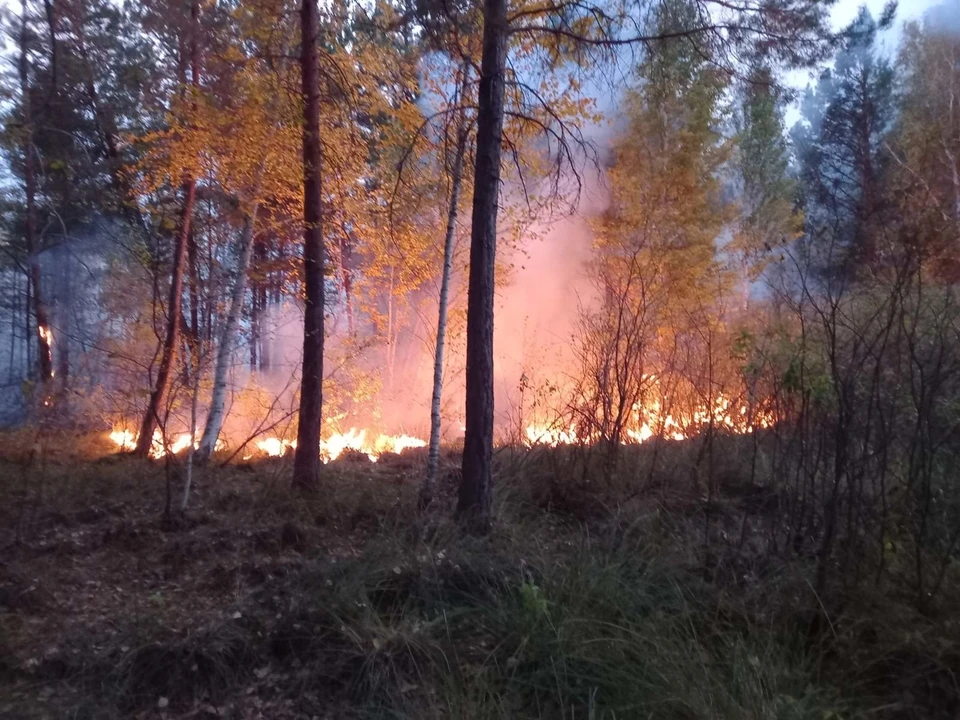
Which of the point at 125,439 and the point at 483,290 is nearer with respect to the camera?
the point at 483,290

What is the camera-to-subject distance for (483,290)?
6832 millimetres

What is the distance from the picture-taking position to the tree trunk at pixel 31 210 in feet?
23.9

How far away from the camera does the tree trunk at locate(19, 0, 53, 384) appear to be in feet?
23.9

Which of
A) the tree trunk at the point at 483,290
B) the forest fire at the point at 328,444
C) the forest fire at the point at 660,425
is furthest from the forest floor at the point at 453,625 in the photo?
the forest fire at the point at 328,444

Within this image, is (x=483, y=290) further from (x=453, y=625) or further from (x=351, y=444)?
(x=351, y=444)

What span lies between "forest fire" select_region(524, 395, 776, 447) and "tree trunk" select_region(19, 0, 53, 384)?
6.21 meters

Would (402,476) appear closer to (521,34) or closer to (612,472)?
(612,472)

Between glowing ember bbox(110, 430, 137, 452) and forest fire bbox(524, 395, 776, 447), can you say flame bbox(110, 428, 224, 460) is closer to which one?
glowing ember bbox(110, 430, 137, 452)

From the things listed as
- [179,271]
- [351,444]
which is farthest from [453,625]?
[351,444]

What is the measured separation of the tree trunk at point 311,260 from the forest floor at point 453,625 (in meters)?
1.30

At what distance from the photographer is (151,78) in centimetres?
1047

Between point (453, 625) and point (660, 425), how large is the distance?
460cm

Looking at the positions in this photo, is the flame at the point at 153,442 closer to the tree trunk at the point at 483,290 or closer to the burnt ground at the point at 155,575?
the burnt ground at the point at 155,575

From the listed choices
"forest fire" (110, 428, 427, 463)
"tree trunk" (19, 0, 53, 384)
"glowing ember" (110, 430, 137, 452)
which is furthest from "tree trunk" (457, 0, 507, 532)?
"glowing ember" (110, 430, 137, 452)
